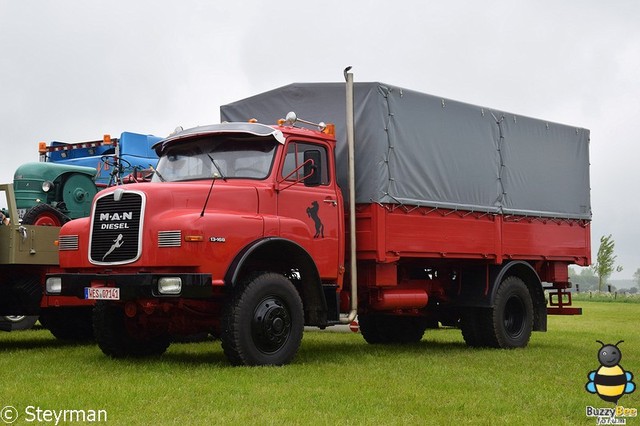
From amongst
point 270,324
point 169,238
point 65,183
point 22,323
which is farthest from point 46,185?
point 270,324

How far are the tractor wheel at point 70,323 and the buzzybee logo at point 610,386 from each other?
792 centimetres

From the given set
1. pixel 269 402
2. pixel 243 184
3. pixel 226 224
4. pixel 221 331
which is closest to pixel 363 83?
pixel 243 184

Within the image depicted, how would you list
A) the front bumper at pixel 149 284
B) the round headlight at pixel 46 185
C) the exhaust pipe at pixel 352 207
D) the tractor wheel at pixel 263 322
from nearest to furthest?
1. the front bumper at pixel 149 284
2. the tractor wheel at pixel 263 322
3. the exhaust pipe at pixel 352 207
4. the round headlight at pixel 46 185

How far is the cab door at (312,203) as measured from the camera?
10.3 meters

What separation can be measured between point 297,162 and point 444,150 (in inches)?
118

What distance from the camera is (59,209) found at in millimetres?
14828

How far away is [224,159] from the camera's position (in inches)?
408

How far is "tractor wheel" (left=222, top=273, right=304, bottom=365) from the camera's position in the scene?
9.39 metres

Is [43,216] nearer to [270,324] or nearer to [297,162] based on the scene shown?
[297,162]

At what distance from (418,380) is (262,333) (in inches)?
72.1

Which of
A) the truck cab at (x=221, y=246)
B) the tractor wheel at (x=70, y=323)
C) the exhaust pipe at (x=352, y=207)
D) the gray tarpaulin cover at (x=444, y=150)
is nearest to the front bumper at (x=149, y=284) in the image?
the truck cab at (x=221, y=246)

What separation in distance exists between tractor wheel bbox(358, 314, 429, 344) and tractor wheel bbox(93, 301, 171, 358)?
173 inches

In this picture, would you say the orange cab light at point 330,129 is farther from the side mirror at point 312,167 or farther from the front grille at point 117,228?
the front grille at point 117,228

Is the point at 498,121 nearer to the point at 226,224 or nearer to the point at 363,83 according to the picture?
the point at 363,83
